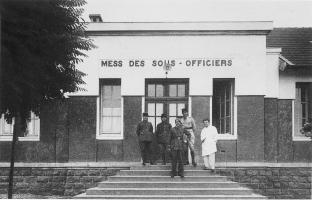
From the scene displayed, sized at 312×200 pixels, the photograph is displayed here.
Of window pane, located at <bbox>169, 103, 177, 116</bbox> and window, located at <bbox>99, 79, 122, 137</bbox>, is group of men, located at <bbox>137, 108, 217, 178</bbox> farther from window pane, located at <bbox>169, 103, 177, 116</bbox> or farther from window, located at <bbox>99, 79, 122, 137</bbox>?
window, located at <bbox>99, 79, 122, 137</bbox>

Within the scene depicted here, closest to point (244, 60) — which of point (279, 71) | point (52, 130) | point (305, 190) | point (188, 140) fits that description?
point (279, 71)

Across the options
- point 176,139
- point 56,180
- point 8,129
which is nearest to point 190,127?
point 176,139

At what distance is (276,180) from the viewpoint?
17.6m

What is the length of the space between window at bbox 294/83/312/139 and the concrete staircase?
219 inches

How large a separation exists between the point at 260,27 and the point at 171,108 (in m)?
4.06

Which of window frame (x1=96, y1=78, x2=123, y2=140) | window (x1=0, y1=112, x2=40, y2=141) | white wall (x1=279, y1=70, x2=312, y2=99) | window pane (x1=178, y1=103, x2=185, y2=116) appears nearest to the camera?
window frame (x1=96, y1=78, x2=123, y2=140)

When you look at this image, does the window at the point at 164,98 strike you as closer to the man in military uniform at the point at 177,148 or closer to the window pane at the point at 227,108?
the window pane at the point at 227,108

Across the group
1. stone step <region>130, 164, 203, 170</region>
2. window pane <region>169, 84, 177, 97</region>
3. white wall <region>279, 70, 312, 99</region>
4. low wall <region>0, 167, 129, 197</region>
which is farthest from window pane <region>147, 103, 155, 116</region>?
white wall <region>279, 70, 312, 99</region>

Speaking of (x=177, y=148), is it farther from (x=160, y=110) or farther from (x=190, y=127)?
(x=160, y=110)

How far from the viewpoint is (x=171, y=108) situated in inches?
719

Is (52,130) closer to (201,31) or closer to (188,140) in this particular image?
(188,140)

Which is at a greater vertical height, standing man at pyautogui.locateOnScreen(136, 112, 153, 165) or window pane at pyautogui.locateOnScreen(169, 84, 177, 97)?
window pane at pyautogui.locateOnScreen(169, 84, 177, 97)

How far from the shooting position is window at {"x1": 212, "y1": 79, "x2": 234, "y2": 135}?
18270mm

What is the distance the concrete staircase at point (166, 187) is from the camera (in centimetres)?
1458
